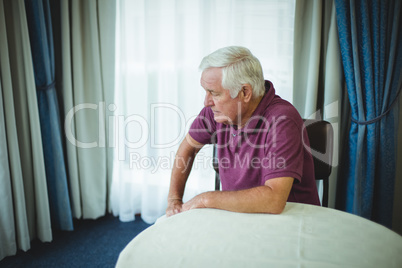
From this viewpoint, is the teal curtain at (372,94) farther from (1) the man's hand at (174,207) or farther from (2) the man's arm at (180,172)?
(1) the man's hand at (174,207)

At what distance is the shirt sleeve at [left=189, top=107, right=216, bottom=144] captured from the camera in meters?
1.43

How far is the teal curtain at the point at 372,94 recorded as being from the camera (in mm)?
1558

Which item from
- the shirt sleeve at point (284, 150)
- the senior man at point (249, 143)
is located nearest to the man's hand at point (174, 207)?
the senior man at point (249, 143)

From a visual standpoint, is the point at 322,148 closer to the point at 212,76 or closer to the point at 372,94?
the point at 372,94

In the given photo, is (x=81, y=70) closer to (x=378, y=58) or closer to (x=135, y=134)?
(x=135, y=134)

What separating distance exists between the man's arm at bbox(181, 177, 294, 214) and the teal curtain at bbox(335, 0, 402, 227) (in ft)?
2.92

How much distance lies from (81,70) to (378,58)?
1906 mm

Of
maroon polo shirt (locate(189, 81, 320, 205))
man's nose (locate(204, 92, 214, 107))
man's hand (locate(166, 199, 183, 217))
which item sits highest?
man's nose (locate(204, 92, 214, 107))

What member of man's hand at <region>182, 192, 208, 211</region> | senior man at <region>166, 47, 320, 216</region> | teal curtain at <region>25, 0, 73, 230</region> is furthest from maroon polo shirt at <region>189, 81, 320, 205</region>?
teal curtain at <region>25, 0, 73, 230</region>

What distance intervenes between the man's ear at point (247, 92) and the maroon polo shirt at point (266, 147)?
56mm

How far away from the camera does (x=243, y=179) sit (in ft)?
4.19

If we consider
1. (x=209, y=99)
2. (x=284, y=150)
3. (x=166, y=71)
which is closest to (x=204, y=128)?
(x=209, y=99)

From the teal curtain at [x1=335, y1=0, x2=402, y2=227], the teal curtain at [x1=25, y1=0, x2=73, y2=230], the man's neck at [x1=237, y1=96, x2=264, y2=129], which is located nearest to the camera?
the man's neck at [x1=237, y1=96, x2=264, y2=129]

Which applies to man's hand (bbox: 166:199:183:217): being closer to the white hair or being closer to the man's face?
the man's face
